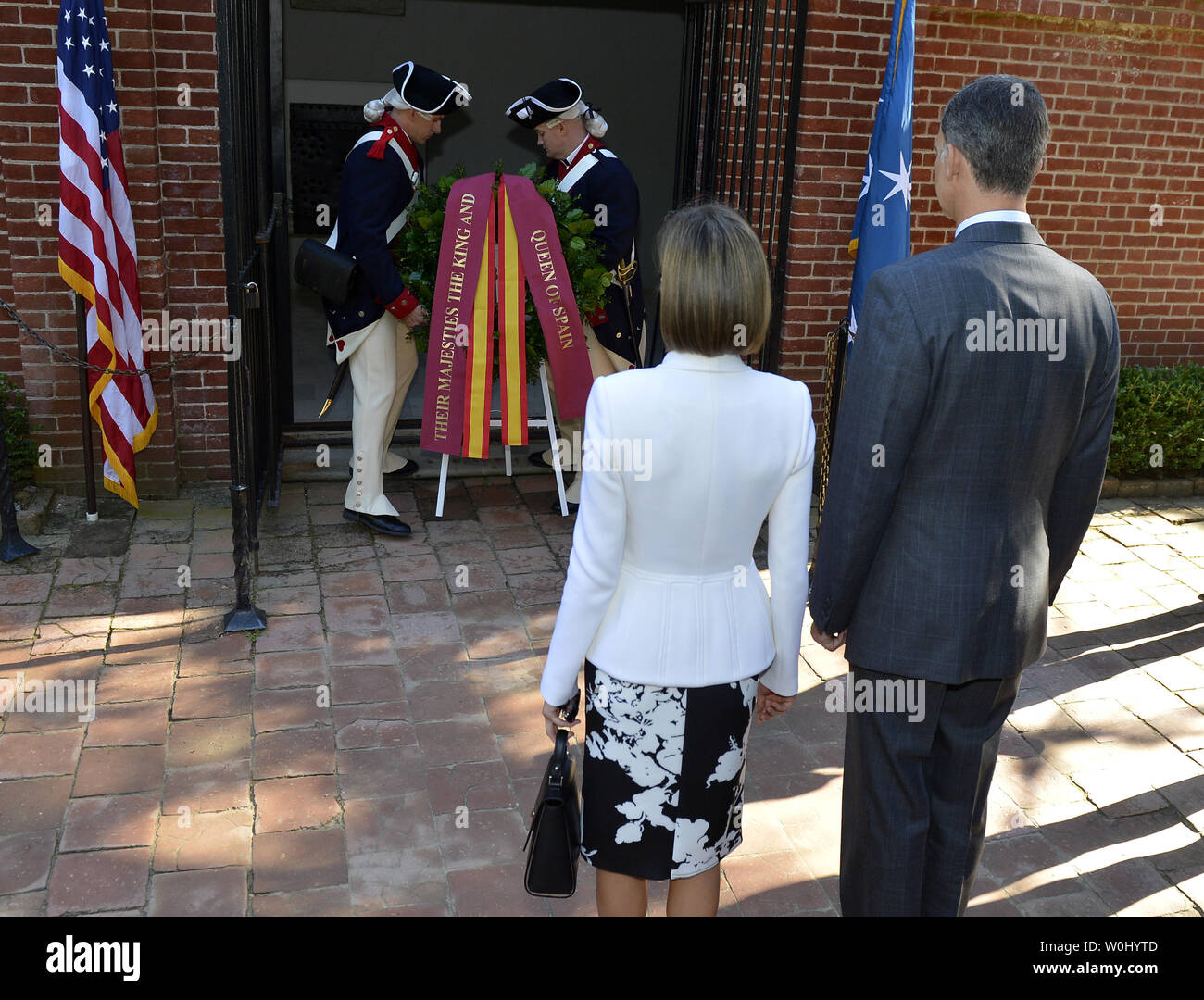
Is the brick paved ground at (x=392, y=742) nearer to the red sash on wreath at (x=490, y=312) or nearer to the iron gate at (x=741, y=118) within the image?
the red sash on wreath at (x=490, y=312)

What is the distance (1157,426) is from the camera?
7023mm

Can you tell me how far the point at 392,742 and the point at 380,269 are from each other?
246cm

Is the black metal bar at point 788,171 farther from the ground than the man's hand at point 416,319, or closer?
farther from the ground

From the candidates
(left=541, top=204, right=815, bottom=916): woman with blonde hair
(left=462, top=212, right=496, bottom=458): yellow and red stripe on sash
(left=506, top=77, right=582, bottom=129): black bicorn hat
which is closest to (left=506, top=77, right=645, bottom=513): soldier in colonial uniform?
(left=506, top=77, right=582, bottom=129): black bicorn hat

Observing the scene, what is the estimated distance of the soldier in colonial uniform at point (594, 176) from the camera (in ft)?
19.2

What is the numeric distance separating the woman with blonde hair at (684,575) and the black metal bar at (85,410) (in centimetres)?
383

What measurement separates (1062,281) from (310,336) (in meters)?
8.14

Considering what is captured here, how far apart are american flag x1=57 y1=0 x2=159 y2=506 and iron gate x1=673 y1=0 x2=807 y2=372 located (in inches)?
112

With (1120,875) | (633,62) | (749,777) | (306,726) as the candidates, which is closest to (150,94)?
(306,726)

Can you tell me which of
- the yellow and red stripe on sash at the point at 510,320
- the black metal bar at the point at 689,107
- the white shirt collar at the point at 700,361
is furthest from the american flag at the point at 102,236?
the white shirt collar at the point at 700,361

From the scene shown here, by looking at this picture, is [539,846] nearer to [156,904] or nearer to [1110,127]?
[156,904]

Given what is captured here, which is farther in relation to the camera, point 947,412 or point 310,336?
point 310,336

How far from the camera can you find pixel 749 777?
13.4 feet

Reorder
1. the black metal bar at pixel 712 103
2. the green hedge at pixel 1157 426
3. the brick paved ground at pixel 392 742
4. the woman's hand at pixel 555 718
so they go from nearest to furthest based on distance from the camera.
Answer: the woman's hand at pixel 555 718
the brick paved ground at pixel 392 742
the black metal bar at pixel 712 103
the green hedge at pixel 1157 426
